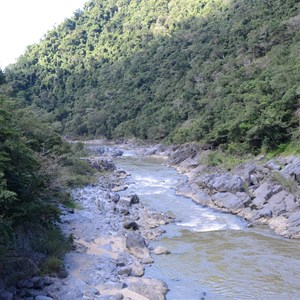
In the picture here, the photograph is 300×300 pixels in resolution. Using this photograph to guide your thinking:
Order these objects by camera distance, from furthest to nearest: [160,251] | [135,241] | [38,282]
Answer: [135,241] < [160,251] < [38,282]

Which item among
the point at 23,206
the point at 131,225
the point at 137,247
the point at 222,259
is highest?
the point at 23,206

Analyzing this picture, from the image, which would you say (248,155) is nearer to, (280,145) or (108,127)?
(280,145)

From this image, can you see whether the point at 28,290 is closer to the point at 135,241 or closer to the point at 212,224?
the point at 135,241

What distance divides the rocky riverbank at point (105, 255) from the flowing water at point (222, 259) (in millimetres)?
747

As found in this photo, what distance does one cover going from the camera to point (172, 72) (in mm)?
75875

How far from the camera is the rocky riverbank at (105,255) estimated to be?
11.6 metres

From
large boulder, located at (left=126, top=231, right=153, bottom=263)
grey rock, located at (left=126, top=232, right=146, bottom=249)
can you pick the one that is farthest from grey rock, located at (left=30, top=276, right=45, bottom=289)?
grey rock, located at (left=126, top=232, right=146, bottom=249)

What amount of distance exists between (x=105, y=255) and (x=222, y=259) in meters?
4.81

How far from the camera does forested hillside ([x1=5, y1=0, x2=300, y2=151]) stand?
33844 millimetres

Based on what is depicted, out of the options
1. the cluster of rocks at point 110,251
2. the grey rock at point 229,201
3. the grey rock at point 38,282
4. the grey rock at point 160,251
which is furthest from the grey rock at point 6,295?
the grey rock at point 229,201

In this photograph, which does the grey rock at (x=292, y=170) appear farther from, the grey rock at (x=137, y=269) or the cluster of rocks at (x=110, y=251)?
the grey rock at (x=137, y=269)

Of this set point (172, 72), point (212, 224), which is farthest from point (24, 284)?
point (172, 72)

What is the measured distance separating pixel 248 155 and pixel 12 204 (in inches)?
936

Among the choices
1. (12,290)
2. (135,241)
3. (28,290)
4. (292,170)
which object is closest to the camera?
(12,290)
